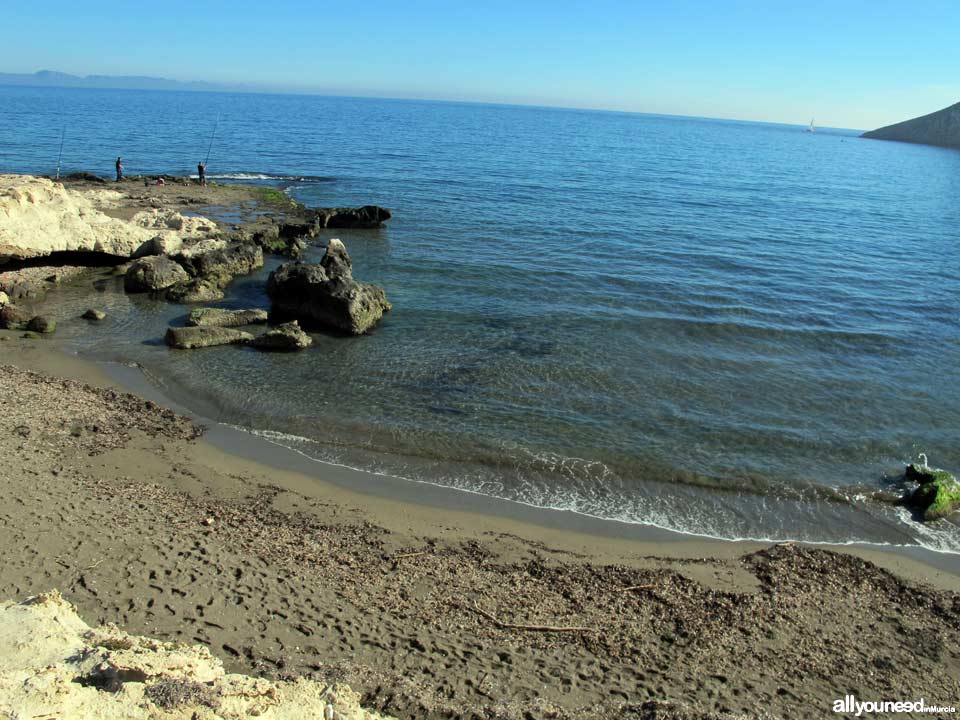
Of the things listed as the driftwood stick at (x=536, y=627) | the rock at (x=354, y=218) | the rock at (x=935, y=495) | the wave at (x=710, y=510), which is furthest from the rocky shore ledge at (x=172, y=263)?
the rock at (x=935, y=495)

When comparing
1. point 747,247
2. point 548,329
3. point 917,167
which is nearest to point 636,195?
point 747,247

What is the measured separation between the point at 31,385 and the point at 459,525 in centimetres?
1104

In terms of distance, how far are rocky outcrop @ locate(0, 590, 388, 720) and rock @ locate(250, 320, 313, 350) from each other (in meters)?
12.4

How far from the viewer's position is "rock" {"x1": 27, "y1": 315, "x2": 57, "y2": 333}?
19922 mm

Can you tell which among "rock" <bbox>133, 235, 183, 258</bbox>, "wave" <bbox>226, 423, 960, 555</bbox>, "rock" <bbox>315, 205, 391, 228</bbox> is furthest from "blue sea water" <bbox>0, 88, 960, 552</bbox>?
"rock" <bbox>133, 235, 183, 258</bbox>

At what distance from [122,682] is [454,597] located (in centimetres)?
439

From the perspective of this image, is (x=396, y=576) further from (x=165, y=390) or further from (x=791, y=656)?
(x=165, y=390)

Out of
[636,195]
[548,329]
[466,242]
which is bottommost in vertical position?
[548,329]

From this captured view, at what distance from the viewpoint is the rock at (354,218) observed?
121 feet

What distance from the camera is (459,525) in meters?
12.2

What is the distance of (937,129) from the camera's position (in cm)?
17425

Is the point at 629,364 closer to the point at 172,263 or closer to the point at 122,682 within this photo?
the point at 122,682

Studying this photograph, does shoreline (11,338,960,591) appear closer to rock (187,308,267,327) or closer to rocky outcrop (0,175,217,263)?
rock (187,308,267,327)

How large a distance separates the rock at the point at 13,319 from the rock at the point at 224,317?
4.65m
